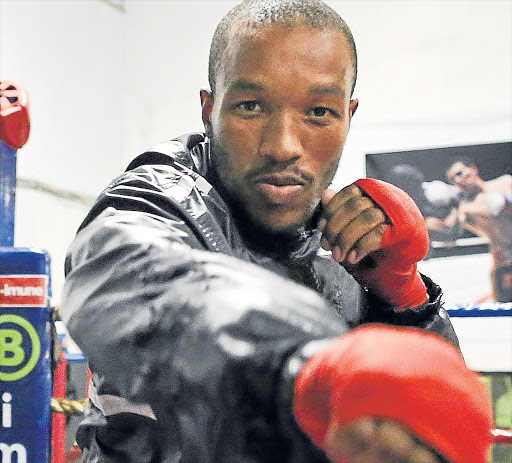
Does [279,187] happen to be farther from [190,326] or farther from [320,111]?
[190,326]

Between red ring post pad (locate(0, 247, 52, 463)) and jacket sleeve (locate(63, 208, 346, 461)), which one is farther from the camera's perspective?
red ring post pad (locate(0, 247, 52, 463))

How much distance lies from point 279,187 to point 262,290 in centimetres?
47

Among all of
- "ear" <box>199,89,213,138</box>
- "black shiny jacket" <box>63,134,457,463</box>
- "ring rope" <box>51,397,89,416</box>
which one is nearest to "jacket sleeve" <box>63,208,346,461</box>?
"black shiny jacket" <box>63,134,457,463</box>

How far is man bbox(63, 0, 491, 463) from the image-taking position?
1.03ft

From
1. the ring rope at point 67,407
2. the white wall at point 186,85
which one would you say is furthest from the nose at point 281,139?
the white wall at point 186,85

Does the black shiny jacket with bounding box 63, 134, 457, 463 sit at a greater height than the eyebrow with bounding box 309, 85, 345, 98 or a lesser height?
lesser

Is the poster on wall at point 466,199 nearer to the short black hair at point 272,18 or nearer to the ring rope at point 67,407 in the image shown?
the ring rope at point 67,407

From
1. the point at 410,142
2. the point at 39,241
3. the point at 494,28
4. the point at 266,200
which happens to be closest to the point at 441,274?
the point at 410,142

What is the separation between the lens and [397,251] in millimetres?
1029

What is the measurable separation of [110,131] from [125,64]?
429mm

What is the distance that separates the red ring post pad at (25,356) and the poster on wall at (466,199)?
2.00m

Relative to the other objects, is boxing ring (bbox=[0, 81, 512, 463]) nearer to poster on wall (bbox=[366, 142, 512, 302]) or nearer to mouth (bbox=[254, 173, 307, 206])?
mouth (bbox=[254, 173, 307, 206])

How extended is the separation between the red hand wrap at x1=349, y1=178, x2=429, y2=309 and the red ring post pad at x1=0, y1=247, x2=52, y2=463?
657 mm

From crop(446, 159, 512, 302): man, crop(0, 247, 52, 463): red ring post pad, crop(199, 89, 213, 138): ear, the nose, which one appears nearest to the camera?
the nose
